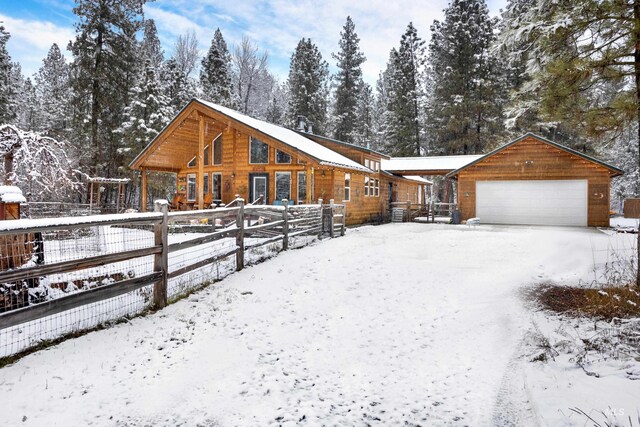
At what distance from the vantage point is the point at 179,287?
626 cm

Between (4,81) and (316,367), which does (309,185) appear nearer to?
(316,367)

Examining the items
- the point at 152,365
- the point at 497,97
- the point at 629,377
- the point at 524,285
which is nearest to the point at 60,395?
the point at 152,365

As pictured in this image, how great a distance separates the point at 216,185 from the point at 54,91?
101ft

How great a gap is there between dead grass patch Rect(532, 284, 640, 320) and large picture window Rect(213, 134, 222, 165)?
17.6 m

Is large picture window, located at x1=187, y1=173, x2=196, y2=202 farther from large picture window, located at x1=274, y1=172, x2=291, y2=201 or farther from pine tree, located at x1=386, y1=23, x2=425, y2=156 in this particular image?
pine tree, located at x1=386, y1=23, x2=425, y2=156

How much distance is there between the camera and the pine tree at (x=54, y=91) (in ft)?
114

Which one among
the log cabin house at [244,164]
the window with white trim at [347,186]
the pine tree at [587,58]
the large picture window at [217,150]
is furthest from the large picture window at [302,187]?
the pine tree at [587,58]

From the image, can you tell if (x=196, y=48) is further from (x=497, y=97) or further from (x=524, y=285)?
(x=524, y=285)

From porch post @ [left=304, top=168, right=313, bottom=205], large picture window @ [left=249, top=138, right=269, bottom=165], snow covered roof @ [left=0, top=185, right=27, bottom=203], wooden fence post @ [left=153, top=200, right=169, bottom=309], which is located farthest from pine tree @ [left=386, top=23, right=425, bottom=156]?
snow covered roof @ [left=0, top=185, right=27, bottom=203]

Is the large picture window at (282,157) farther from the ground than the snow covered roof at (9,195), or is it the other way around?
the large picture window at (282,157)

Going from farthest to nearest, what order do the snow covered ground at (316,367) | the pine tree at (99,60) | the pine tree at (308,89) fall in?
the pine tree at (308,89) < the pine tree at (99,60) < the snow covered ground at (316,367)

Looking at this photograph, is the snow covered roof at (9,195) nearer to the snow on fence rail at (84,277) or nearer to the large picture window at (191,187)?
the snow on fence rail at (84,277)

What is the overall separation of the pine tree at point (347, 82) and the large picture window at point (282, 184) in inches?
852

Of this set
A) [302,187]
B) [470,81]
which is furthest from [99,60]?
[470,81]
